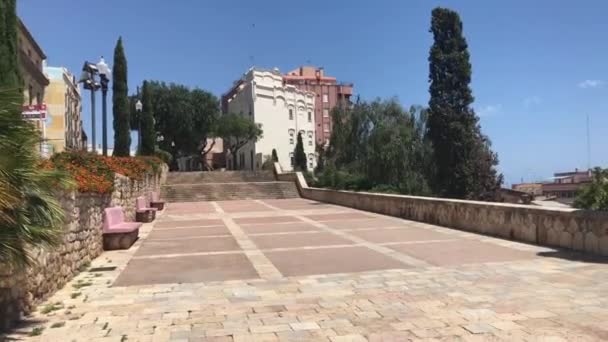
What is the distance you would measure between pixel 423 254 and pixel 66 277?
622 centimetres

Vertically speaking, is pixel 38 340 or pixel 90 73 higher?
pixel 90 73

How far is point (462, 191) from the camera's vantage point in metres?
28.6

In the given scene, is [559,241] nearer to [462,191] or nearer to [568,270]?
[568,270]

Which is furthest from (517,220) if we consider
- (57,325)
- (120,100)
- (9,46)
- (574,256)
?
(120,100)

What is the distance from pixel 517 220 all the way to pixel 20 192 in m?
10.1

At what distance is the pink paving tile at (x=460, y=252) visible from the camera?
9.55 meters

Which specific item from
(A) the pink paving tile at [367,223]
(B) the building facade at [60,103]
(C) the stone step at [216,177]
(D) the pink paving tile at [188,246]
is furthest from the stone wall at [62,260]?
(B) the building facade at [60,103]

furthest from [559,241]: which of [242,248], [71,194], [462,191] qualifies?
[462,191]

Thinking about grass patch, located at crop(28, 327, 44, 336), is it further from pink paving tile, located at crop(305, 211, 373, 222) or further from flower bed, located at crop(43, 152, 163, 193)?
pink paving tile, located at crop(305, 211, 373, 222)

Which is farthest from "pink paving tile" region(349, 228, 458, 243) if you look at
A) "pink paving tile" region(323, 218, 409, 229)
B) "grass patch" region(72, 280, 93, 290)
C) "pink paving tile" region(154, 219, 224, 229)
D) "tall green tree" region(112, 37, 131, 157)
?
"tall green tree" region(112, 37, 131, 157)

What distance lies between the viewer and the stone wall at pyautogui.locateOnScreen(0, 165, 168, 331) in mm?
5715

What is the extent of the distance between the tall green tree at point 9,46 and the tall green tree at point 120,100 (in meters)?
15.8

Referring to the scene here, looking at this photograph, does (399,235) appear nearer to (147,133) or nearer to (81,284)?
(81,284)

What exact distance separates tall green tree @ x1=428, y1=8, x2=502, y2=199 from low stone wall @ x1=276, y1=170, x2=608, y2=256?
928cm
